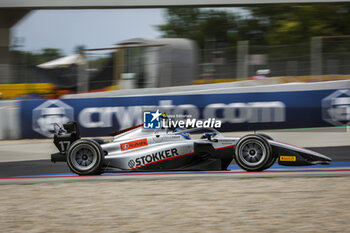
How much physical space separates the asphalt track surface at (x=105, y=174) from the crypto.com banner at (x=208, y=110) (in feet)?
6.98

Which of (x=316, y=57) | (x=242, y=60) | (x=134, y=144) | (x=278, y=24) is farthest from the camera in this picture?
(x=278, y=24)

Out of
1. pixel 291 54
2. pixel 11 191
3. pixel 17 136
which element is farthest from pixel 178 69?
pixel 11 191

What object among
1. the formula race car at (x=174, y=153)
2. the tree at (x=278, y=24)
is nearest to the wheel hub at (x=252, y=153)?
the formula race car at (x=174, y=153)

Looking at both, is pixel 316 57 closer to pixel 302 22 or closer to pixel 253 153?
pixel 253 153

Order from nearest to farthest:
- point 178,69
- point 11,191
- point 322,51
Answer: point 11,191
point 322,51
point 178,69

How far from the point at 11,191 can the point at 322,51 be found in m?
9.04

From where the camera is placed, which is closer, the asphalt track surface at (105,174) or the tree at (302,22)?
the asphalt track surface at (105,174)

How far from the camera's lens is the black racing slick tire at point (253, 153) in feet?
18.4

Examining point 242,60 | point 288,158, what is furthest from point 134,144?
point 242,60

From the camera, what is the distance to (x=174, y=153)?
582 cm

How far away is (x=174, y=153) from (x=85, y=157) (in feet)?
3.97

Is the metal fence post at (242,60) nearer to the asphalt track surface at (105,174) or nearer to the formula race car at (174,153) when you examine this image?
the asphalt track surface at (105,174)

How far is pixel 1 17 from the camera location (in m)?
16.2

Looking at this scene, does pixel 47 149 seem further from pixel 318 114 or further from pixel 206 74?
pixel 318 114
